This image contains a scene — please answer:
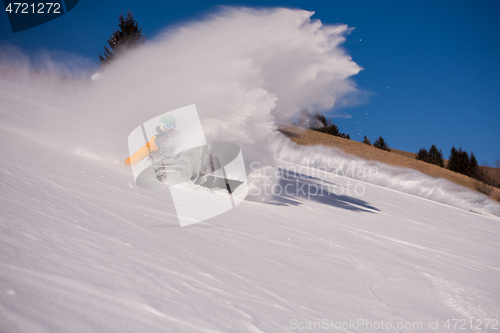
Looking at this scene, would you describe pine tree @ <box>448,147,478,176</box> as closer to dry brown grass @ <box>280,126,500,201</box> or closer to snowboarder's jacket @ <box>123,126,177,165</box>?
dry brown grass @ <box>280,126,500,201</box>

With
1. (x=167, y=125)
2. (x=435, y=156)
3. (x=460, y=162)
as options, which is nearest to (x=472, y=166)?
(x=460, y=162)

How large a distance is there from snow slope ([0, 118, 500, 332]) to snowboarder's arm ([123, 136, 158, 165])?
127 centimetres

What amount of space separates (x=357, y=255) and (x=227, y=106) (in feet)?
18.2

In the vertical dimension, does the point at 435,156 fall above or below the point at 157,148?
above

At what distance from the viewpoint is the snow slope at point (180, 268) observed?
1.09 m

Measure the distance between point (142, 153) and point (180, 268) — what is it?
438 cm

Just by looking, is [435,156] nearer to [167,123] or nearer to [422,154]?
[422,154]

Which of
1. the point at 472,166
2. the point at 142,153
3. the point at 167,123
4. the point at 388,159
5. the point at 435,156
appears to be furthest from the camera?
the point at 435,156

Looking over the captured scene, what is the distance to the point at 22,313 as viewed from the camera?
3.01 feet

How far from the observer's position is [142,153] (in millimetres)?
5535

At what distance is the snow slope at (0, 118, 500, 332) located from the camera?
3.59ft

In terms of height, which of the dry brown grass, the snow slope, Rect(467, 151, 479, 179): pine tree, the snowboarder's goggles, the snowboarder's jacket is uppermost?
Rect(467, 151, 479, 179): pine tree

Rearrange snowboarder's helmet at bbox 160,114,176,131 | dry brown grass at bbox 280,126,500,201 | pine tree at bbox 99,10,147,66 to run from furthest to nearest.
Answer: pine tree at bbox 99,10,147,66 → dry brown grass at bbox 280,126,500,201 → snowboarder's helmet at bbox 160,114,176,131

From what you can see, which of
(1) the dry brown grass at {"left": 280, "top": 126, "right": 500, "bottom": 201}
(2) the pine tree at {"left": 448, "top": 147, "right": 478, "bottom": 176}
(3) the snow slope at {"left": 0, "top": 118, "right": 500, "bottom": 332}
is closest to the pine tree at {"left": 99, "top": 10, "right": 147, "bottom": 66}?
(1) the dry brown grass at {"left": 280, "top": 126, "right": 500, "bottom": 201}
